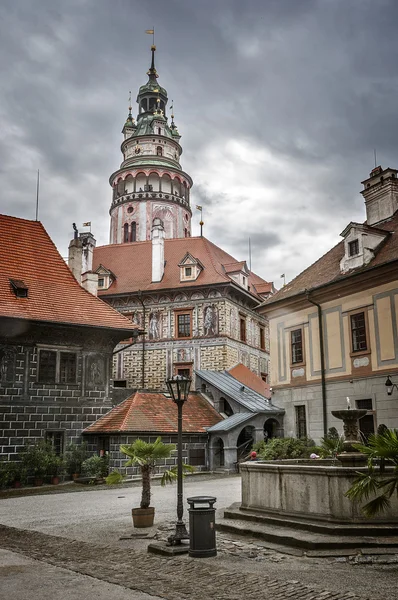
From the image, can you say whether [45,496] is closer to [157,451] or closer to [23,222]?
[157,451]

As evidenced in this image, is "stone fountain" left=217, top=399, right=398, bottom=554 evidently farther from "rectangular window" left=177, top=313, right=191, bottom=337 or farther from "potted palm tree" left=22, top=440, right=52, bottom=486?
"rectangular window" left=177, top=313, right=191, bottom=337

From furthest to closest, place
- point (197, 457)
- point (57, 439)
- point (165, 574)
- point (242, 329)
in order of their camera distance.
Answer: point (242, 329)
point (197, 457)
point (57, 439)
point (165, 574)

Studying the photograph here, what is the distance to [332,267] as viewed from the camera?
24266mm

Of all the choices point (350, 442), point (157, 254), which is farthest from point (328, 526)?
point (157, 254)

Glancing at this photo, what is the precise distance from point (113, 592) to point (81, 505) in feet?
31.5

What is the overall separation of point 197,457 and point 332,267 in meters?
10.2

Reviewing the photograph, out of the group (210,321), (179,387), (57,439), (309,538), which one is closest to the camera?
(309,538)

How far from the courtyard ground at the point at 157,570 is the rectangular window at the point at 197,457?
13640 mm

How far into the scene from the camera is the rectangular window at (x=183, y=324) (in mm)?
34375

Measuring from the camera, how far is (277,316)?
2592 centimetres

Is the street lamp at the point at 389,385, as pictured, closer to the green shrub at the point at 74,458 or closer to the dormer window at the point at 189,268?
the green shrub at the point at 74,458

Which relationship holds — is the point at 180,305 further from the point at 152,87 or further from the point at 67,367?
the point at 152,87

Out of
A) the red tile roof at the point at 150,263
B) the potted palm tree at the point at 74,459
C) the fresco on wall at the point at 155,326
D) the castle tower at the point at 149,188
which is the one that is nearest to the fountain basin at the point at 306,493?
the potted palm tree at the point at 74,459

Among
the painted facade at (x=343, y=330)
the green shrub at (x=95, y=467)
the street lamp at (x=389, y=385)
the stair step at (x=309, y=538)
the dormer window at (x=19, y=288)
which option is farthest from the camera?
the dormer window at (x=19, y=288)
